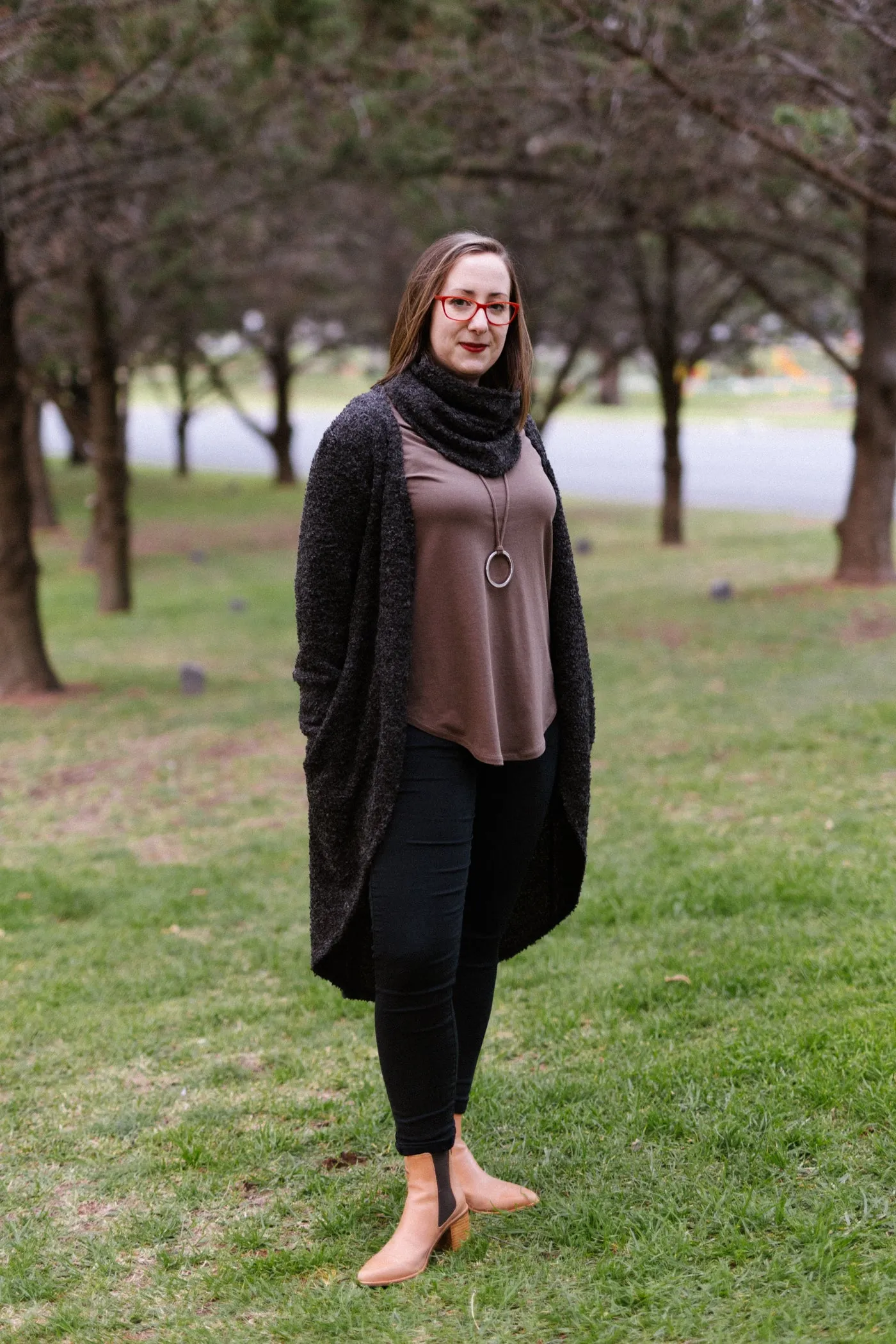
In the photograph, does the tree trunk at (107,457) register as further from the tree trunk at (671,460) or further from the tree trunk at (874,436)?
the tree trunk at (874,436)

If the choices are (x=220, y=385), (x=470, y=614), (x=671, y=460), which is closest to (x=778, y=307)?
(x=671, y=460)

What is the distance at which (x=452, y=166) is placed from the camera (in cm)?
1029

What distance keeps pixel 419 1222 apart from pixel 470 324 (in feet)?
5.92

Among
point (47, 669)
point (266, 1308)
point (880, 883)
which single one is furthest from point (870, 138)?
point (47, 669)

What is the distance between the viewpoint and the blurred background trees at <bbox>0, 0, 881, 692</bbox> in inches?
287

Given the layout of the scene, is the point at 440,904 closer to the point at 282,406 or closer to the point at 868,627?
the point at 868,627

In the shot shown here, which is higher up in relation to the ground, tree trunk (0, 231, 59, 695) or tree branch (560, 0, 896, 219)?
tree branch (560, 0, 896, 219)

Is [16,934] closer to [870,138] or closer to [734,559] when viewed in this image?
[870,138]

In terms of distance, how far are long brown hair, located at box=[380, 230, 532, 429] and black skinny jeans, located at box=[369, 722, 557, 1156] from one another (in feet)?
2.41

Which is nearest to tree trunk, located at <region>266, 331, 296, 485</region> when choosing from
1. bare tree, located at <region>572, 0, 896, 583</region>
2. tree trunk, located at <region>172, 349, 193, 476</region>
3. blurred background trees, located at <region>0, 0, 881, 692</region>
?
tree trunk, located at <region>172, 349, 193, 476</region>

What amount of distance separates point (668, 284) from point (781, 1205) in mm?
13399

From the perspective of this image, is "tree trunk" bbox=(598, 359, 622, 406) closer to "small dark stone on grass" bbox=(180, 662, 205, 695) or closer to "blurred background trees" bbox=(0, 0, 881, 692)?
"blurred background trees" bbox=(0, 0, 881, 692)

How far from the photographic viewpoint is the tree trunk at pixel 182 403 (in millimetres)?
24516

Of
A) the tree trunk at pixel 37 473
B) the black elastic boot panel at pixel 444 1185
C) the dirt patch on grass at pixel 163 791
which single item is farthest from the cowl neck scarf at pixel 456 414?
the tree trunk at pixel 37 473
